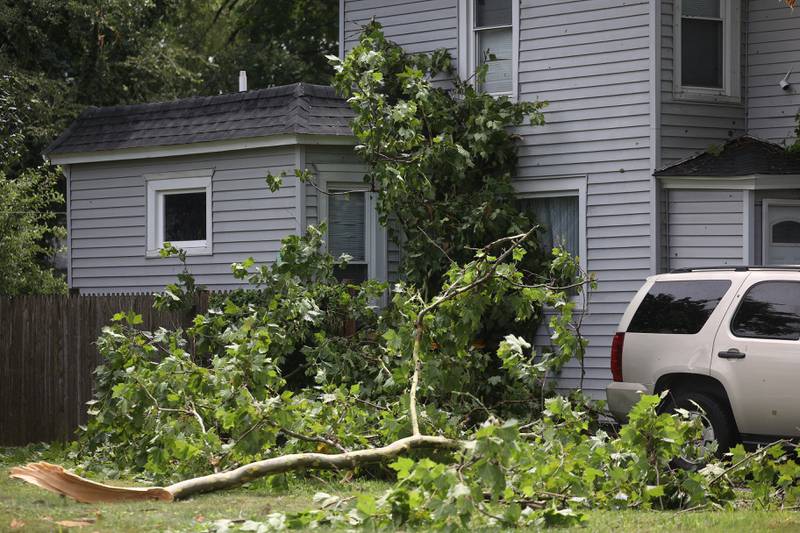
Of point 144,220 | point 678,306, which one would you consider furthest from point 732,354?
point 144,220

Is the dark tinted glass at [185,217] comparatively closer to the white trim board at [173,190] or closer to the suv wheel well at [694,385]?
the white trim board at [173,190]

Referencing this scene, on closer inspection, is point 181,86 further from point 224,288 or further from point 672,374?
point 672,374

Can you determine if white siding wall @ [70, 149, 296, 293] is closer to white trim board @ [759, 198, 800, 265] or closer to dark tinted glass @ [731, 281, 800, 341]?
white trim board @ [759, 198, 800, 265]

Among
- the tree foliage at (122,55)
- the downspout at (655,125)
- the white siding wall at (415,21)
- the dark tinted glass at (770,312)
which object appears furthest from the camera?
the tree foliage at (122,55)

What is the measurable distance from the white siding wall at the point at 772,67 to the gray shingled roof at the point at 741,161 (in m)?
0.36

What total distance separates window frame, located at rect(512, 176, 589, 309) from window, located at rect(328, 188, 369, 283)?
2.18 m

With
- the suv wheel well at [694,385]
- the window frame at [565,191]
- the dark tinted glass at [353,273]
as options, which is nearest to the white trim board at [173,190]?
the dark tinted glass at [353,273]

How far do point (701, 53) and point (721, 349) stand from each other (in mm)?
6078

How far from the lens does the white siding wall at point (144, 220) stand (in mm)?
17453

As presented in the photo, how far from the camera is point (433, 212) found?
53.2 feet

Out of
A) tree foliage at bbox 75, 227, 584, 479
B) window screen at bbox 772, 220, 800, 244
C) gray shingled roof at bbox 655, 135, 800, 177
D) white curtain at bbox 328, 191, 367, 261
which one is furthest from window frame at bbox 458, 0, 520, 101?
tree foliage at bbox 75, 227, 584, 479

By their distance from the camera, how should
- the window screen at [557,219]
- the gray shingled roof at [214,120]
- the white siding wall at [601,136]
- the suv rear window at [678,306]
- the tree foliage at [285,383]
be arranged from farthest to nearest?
the gray shingled roof at [214,120] < the window screen at [557,219] < the white siding wall at [601,136] < the suv rear window at [678,306] < the tree foliage at [285,383]

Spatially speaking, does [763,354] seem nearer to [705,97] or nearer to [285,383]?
[285,383]

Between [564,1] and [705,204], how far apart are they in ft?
11.1
